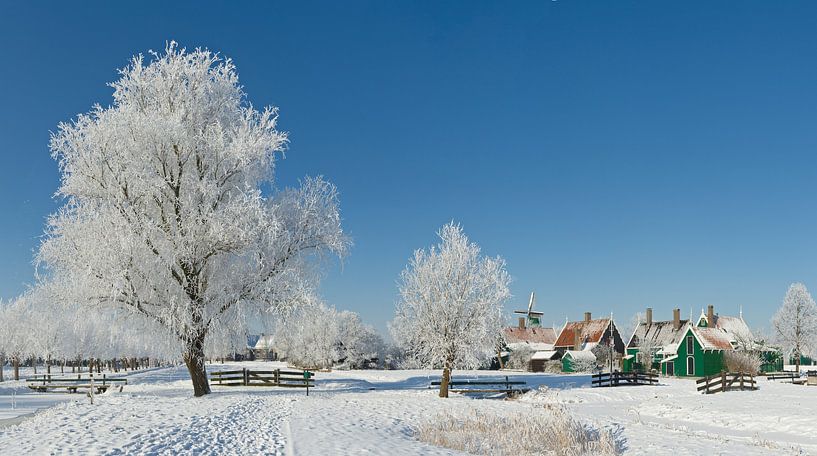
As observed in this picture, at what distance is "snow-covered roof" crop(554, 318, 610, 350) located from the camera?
7331 centimetres

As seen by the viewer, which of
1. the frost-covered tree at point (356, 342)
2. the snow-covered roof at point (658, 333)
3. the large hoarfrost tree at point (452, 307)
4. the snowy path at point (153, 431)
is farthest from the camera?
the frost-covered tree at point (356, 342)

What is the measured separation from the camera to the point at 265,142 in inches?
943

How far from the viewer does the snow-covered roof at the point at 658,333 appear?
7031 cm

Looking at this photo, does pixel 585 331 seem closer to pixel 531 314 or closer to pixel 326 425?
pixel 531 314

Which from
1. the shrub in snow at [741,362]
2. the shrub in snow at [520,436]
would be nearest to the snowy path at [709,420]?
the shrub in snow at [520,436]

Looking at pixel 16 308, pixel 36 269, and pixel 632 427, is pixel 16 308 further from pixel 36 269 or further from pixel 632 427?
pixel 632 427

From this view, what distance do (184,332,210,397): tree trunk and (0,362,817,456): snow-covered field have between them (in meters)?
0.61

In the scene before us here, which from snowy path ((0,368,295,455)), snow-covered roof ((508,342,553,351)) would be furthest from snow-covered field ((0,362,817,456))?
snow-covered roof ((508,342,553,351))

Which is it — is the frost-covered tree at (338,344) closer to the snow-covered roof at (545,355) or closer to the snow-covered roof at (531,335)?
the snow-covered roof at (531,335)

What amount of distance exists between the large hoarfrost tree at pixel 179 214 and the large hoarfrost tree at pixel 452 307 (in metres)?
8.46

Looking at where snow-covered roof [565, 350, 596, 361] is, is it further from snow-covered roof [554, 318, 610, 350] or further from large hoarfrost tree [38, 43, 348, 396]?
large hoarfrost tree [38, 43, 348, 396]

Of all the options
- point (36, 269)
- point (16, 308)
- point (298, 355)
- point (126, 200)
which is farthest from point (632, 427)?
point (16, 308)

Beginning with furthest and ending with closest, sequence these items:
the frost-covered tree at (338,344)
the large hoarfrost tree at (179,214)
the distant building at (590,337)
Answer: the frost-covered tree at (338,344)
the distant building at (590,337)
the large hoarfrost tree at (179,214)

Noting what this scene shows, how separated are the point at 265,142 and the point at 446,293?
12.3 meters
